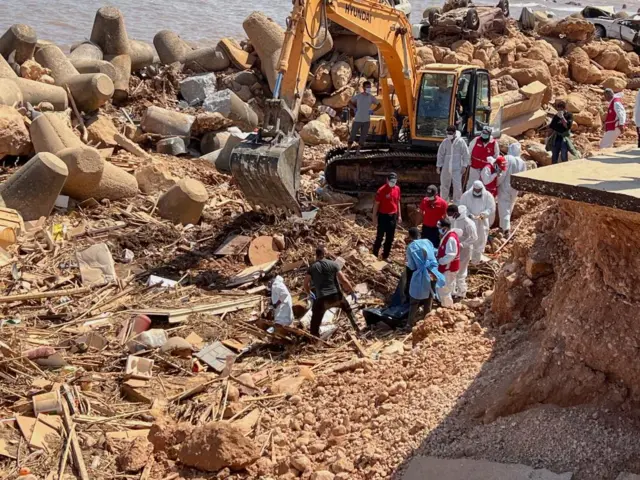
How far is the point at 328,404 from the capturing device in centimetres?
792

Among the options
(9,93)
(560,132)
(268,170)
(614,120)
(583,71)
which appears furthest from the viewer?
(583,71)

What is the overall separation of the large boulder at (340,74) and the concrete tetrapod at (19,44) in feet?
21.2

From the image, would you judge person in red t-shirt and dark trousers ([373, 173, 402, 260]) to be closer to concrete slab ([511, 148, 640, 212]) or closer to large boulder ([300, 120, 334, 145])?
concrete slab ([511, 148, 640, 212])

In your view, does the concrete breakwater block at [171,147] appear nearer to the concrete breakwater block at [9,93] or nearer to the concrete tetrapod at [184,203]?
the concrete breakwater block at [9,93]

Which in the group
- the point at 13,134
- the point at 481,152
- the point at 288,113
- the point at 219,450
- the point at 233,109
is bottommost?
the point at 219,450

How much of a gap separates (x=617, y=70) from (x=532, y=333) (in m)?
18.2

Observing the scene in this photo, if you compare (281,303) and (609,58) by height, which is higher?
(609,58)

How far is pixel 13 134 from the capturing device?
1443 centimetres

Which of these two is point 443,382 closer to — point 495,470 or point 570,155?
point 495,470

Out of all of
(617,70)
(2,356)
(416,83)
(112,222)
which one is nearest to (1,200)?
(112,222)

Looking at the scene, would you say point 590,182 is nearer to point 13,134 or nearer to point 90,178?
point 90,178

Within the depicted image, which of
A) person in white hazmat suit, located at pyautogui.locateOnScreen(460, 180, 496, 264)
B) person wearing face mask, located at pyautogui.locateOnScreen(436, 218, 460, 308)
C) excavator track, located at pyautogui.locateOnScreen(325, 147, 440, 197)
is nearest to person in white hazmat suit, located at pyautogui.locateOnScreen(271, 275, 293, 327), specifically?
person wearing face mask, located at pyautogui.locateOnScreen(436, 218, 460, 308)

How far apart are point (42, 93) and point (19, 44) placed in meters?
2.35

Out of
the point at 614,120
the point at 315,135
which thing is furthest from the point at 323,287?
the point at 315,135
